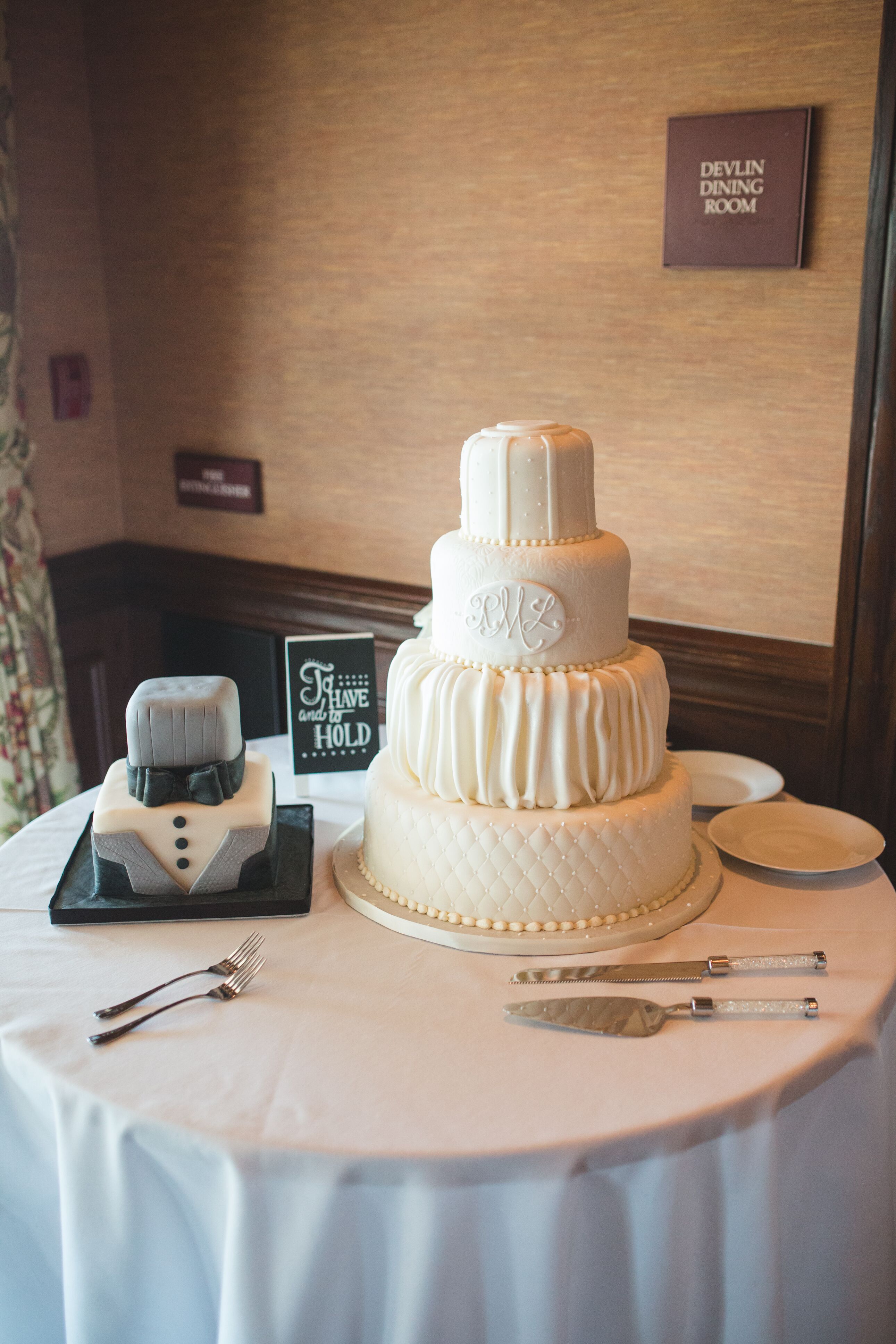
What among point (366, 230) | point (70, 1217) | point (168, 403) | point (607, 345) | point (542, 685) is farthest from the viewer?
point (168, 403)

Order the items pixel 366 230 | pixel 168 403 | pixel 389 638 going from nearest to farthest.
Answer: pixel 366 230 < pixel 389 638 < pixel 168 403

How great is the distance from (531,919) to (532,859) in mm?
91

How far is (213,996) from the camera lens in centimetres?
142

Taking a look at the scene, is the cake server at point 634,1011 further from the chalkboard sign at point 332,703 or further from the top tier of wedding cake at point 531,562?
the chalkboard sign at point 332,703

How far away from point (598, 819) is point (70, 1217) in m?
0.81

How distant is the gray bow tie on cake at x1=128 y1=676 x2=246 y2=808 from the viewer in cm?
158

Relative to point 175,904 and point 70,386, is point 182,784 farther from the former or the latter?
point 70,386

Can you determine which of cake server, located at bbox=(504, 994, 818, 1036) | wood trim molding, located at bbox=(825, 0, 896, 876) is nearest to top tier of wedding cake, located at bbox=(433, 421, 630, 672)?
cake server, located at bbox=(504, 994, 818, 1036)

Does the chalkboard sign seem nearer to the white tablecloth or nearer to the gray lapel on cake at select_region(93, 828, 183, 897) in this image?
the gray lapel on cake at select_region(93, 828, 183, 897)

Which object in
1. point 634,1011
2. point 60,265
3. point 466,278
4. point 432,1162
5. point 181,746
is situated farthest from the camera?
point 60,265

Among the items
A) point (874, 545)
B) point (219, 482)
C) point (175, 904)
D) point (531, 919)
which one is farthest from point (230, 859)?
point (219, 482)

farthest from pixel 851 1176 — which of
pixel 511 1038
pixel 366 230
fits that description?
pixel 366 230

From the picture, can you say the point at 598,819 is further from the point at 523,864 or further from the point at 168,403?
the point at 168,403

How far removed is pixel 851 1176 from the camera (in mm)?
1409
